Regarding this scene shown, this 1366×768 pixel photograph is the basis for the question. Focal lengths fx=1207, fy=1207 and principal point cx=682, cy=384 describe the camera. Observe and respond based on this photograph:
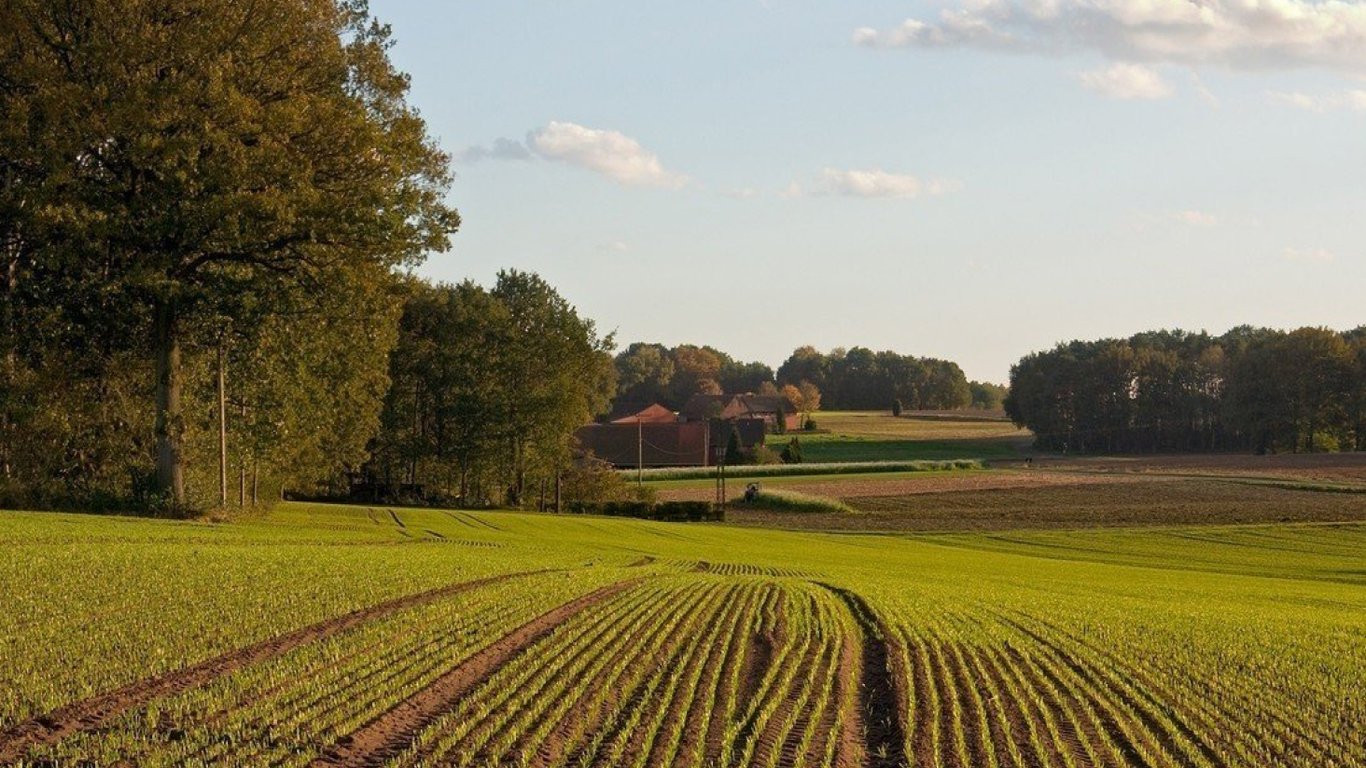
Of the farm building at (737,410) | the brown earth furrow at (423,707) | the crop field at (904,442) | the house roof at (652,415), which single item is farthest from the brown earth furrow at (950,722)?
the farm building at (737,410)

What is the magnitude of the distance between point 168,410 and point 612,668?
1091 inches

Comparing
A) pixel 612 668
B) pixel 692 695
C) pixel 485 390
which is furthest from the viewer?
pixel 485 390

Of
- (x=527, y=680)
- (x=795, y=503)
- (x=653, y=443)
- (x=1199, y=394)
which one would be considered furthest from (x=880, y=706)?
Answer: (x=1199, y=394)

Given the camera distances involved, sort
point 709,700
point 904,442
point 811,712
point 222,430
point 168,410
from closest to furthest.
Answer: point 811,712, point 709,700, point 168,410, point 222,430, point 904,442

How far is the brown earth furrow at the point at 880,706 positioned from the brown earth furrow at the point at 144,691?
5837 millimetres

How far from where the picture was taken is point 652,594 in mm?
19047

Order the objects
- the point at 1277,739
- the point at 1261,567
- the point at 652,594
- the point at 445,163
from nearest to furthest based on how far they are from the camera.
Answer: the point at 1277,739, the point at 652,594, the point at 445,163, the point at 1261,567

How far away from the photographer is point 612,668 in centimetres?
1240

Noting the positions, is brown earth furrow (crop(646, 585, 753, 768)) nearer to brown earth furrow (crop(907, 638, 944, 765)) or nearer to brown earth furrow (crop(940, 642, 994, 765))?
brown earth furrow (crop(907, 638, 944, 765))

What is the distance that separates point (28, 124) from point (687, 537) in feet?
92.8

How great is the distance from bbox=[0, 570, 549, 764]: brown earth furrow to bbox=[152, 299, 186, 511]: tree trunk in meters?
23.6

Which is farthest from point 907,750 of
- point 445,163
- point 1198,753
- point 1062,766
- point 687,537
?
point 687,537

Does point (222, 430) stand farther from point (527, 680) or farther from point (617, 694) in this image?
point (617, 694)

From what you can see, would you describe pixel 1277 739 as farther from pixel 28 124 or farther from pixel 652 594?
pixel 28 124
